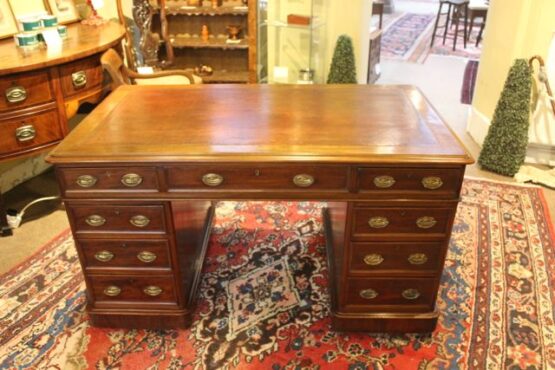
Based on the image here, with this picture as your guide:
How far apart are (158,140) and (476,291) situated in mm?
1570

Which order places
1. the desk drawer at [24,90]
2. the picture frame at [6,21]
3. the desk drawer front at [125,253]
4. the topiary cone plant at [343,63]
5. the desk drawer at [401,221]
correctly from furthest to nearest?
1. the topiary cone plant at [343,63]
2. the picture frame at [6,21]
3. the desk drawer at [24,90]
4. the desk drawer front at [125,253]
5. the desk drawer at [401,221]

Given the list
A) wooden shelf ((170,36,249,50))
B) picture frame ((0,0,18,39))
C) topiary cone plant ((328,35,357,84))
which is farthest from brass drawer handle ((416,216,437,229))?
wooden shelf ((170,36,249,50))

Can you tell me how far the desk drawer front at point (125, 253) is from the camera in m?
1.74

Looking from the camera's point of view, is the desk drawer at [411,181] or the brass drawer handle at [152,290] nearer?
the desk drawer at [411,181]

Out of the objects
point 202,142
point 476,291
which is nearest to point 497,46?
point 476,291

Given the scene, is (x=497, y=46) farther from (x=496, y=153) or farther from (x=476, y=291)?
(x=476, y=291)

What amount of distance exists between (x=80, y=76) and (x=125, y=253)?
1.24 metres

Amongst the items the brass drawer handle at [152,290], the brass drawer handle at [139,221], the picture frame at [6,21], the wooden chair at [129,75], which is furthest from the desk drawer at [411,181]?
the picture frame at [6,21]

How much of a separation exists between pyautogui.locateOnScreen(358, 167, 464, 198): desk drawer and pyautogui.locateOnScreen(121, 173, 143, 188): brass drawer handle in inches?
29.6

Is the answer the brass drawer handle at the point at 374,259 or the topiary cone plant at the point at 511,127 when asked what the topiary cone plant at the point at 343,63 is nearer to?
the topiary cone plant at the point at 511,127

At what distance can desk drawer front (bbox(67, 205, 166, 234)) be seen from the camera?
5.45 feet

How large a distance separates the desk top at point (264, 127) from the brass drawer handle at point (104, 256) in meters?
0.41

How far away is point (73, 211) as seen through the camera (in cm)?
167

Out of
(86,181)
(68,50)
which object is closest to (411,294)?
(86,181)
